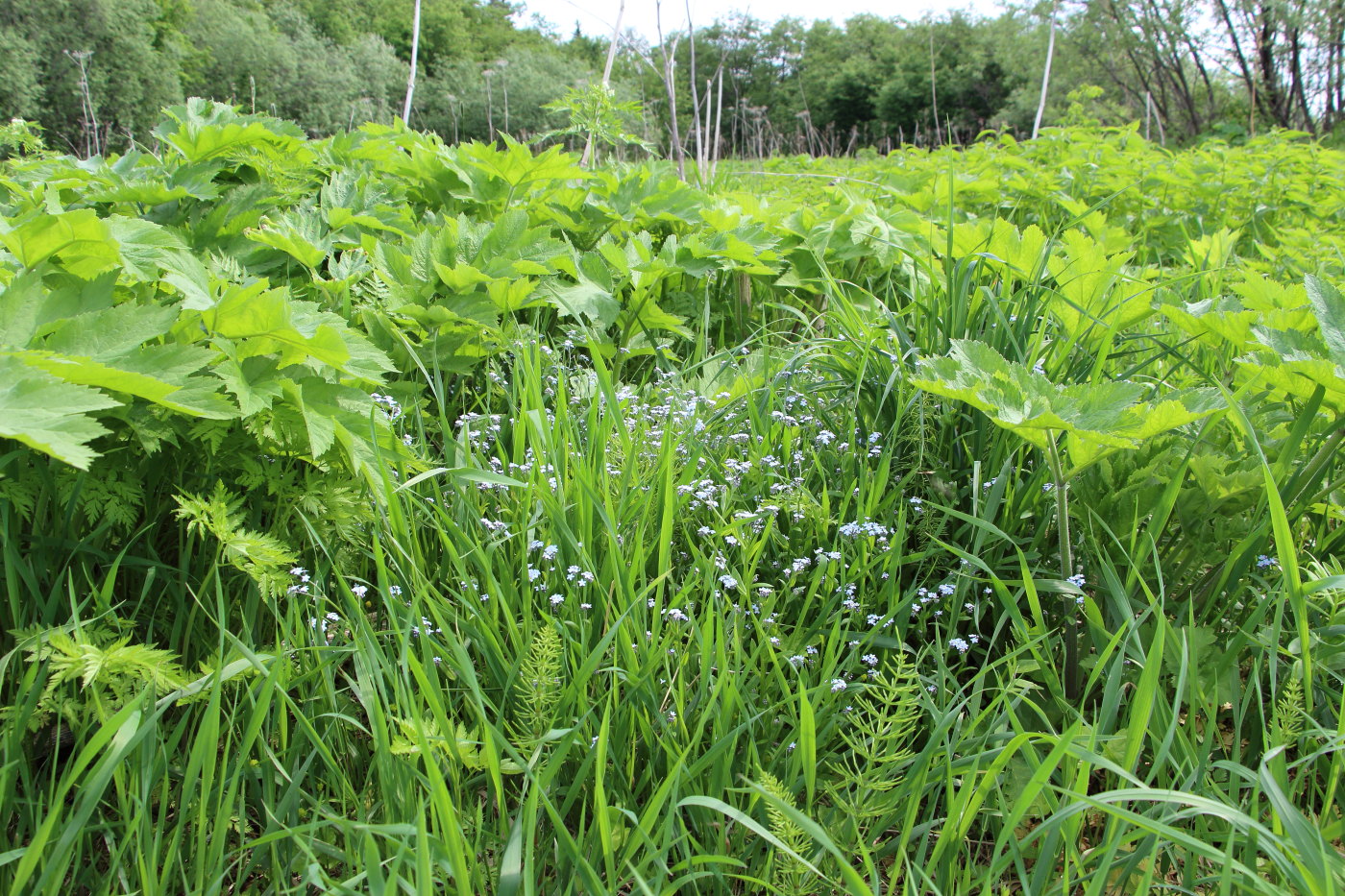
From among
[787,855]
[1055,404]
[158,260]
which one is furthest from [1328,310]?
[158,260]

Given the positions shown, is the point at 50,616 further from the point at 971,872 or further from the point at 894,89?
the point at 894,89

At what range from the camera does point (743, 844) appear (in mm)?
1089

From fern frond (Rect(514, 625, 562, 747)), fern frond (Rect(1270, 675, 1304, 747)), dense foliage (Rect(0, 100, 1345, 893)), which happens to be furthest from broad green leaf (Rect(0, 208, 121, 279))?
fern frond (Rect(1270, 675, 1304, 747))

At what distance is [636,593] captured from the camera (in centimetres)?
137

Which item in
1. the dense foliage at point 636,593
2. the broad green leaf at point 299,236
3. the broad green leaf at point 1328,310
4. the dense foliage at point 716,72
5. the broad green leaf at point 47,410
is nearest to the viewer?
the broad green leaf at point 47,410

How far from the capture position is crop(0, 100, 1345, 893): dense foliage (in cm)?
101

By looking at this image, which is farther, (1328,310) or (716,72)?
(716,72)

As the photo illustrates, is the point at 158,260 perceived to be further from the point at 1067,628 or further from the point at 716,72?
the point at 716,72

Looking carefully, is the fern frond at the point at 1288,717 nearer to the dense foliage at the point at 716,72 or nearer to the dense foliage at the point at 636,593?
the dense foliage at the point at 636,593

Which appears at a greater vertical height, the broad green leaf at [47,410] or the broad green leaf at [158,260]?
the broad green leaf at [158,260]

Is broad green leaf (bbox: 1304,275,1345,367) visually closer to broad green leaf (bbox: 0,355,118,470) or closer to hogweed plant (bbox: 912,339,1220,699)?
hogweed plant (bbox: 912,339,1220,699)

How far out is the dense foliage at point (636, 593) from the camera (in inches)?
39.6

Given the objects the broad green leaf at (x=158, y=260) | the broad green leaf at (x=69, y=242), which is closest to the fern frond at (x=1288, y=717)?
the broad green leaf at (x=158, y=260)

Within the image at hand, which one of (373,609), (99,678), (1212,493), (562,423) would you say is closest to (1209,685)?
(1212,493)
